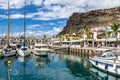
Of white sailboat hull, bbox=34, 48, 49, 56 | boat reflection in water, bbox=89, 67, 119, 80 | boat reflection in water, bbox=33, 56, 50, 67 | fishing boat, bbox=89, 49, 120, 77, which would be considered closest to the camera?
fishing boat, bbox=89, 49, 120, 77

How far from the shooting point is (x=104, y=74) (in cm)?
4928

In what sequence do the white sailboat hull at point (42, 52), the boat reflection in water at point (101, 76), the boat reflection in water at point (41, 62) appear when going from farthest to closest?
the white sailboat hull at point (42, 52) < the boat reflection in water at point (41, 62) < the boat reflection in water at point (101, 76)

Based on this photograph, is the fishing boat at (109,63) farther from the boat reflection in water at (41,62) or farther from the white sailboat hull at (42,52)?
the white sailboat hull at (42,52)

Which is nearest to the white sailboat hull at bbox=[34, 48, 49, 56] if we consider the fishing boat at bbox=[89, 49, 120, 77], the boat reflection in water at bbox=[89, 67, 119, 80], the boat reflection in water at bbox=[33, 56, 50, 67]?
the boat reflection in water at bbox=[33, 56, 50, 67]

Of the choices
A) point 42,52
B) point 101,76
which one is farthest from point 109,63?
point 42,52

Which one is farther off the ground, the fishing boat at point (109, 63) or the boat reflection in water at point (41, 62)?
the fishing boat at point (109, 63)

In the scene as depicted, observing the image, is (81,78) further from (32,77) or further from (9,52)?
(9,52)

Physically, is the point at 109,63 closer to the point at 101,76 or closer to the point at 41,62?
the point at 101,76

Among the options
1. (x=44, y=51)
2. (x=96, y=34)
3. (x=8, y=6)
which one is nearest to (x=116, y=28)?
(x=96, y=34)

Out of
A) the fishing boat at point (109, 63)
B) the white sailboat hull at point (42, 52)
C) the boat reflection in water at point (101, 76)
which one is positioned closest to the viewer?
the fishing boat at point (109, 63)

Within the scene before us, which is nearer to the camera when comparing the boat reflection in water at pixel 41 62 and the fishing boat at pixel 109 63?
the fishing boat at pixel 109 63

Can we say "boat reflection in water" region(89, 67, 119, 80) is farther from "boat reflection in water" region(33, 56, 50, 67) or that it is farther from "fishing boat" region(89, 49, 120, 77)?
"boat reflection in water" region(33, 56, 50, 67)

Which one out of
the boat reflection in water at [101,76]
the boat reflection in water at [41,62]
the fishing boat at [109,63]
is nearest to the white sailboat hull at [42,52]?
the boat reflection in water at [41,62]

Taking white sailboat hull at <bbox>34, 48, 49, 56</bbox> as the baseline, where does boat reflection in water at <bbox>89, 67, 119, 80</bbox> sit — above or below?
below
